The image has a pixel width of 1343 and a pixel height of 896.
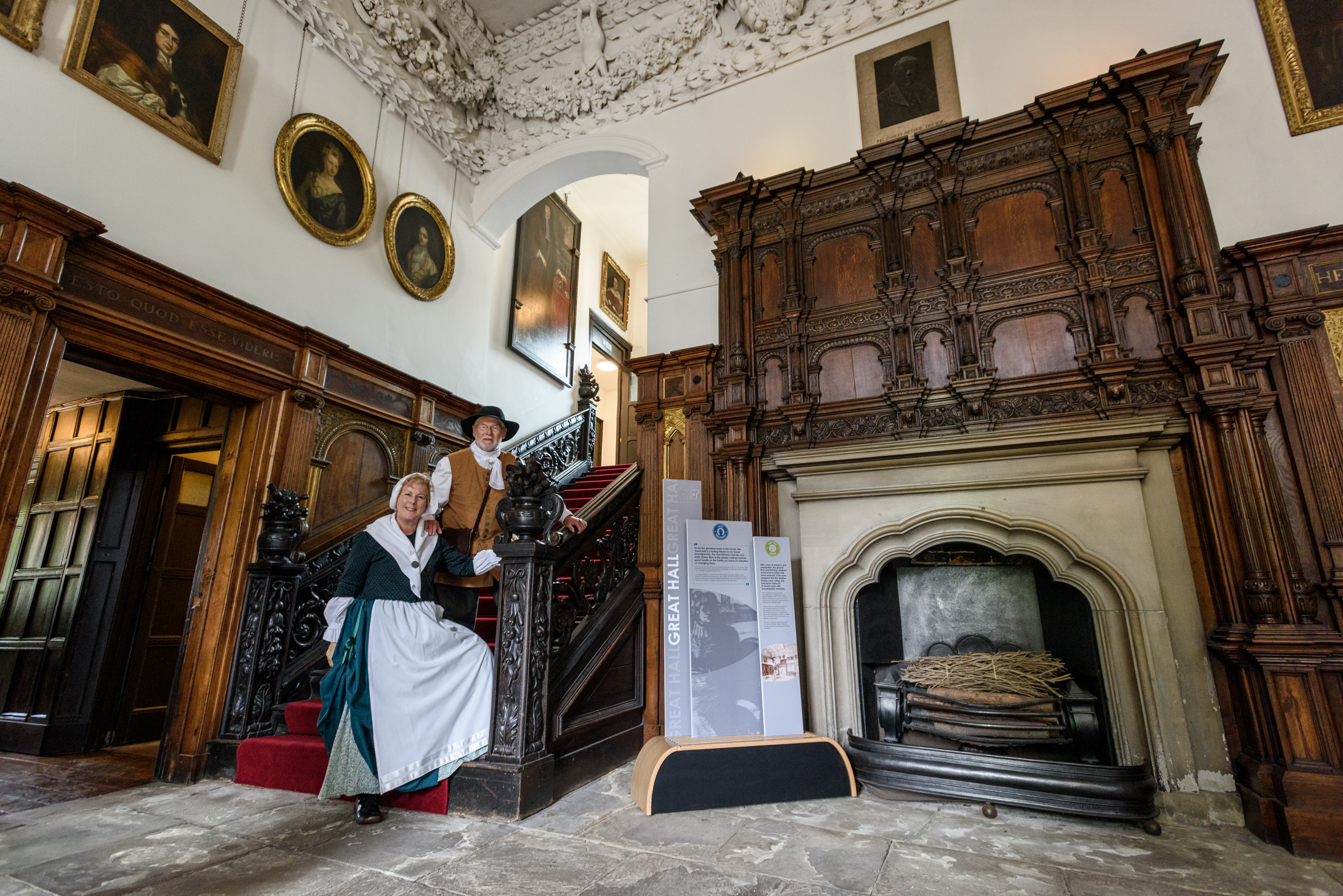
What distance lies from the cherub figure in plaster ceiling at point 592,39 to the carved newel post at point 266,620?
5.47 m

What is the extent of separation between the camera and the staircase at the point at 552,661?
322 centimetres

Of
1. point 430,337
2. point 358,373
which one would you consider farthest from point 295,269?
point 430,337

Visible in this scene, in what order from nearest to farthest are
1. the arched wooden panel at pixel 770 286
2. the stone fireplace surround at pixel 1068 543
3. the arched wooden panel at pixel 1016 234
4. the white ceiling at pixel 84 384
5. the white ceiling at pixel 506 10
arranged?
the stone fireplace surround at pixel 1068 543 < the arched wooden panel at pixel 1016 234 < the arched wooden panel at pixel 770 286 < the white ceiling at pixel 84 384 < the white ceiling at pixel 506 10

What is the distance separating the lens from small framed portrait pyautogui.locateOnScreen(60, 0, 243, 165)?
3.76 m

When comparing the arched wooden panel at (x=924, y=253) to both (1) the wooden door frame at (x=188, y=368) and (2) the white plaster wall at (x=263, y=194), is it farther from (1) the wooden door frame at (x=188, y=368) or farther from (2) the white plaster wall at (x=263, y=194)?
(2) the white plaster wall at (x=263, y=194)

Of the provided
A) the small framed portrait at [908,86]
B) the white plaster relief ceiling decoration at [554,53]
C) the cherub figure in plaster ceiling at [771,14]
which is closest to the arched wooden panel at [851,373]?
the small framed portrait at [908,86]

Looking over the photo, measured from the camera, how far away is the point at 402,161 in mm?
6285

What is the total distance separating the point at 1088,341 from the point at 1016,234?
943 millimetres

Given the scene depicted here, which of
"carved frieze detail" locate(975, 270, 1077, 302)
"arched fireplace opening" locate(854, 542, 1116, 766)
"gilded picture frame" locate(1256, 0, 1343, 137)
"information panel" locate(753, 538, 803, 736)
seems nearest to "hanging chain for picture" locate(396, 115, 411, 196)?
"information panel" locate(753, 538, 803, 736)

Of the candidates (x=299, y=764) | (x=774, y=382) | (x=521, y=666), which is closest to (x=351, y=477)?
(x=299, y=764)

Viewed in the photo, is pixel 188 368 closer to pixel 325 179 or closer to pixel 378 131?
pixel 325 179

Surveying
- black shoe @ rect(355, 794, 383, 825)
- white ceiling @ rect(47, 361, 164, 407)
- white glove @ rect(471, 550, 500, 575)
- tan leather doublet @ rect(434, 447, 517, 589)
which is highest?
white ceiling @ rect(47, 361, 164, 407)

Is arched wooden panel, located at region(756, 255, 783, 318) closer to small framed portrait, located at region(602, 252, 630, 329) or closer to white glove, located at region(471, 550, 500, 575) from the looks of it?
white glove, located at region(471, 550, 500, 575)

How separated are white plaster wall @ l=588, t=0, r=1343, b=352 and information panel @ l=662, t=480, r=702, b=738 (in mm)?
1775
